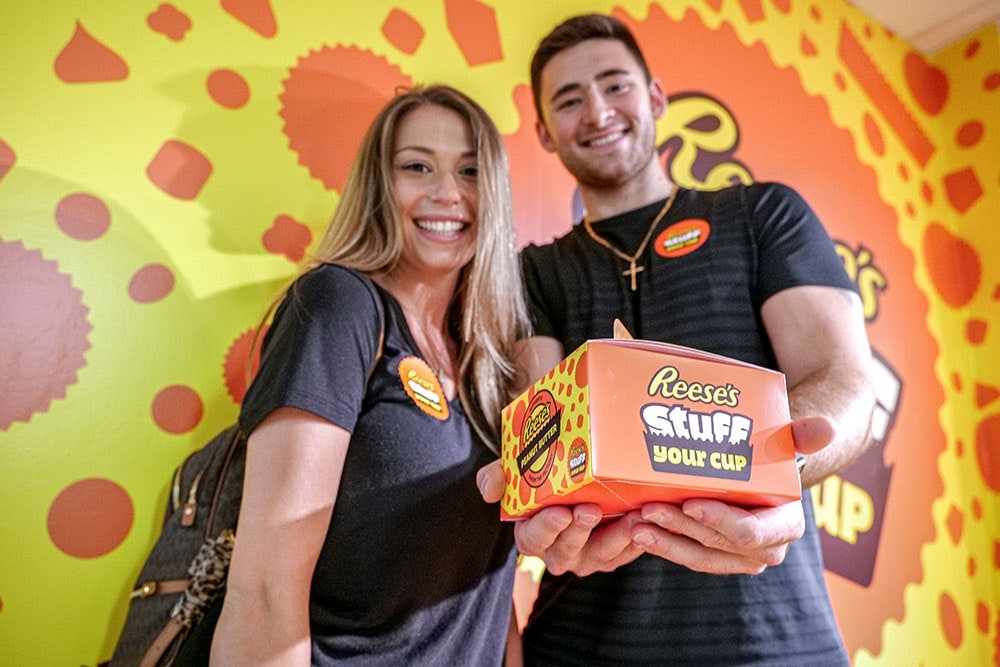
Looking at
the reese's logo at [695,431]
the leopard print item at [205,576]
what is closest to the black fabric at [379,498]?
the leopard print item at [205,576]

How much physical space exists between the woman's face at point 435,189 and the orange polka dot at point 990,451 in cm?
245

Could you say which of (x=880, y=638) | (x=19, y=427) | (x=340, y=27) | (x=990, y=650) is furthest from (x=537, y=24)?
(x=990, y=650)

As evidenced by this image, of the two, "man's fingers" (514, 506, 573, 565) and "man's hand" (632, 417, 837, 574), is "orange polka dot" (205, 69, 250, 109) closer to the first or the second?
"man's fingers" (514, 506, 573, 565)

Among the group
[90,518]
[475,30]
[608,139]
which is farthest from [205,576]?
[475,30]

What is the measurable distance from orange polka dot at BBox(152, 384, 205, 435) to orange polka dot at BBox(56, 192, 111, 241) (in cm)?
32

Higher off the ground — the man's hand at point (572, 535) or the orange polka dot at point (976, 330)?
the orange polka dot at point (976, 330)

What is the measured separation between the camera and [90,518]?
1.33 m

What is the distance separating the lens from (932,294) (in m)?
2.98

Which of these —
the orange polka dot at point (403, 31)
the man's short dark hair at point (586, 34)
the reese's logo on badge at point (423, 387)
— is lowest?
the reese's logo on badge at point (423, 387)

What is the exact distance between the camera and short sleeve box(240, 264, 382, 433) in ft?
3.40

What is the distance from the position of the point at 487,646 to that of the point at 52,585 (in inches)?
28.8

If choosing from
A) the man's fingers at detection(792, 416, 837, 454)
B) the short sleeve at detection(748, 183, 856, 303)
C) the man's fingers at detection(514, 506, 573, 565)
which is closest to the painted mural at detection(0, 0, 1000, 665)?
the short sleeve at detection(748, 183, 856, 303)

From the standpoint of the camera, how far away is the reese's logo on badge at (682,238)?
4.87ft

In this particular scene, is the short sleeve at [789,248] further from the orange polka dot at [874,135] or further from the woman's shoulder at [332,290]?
the orange polka dot at [874,135]
